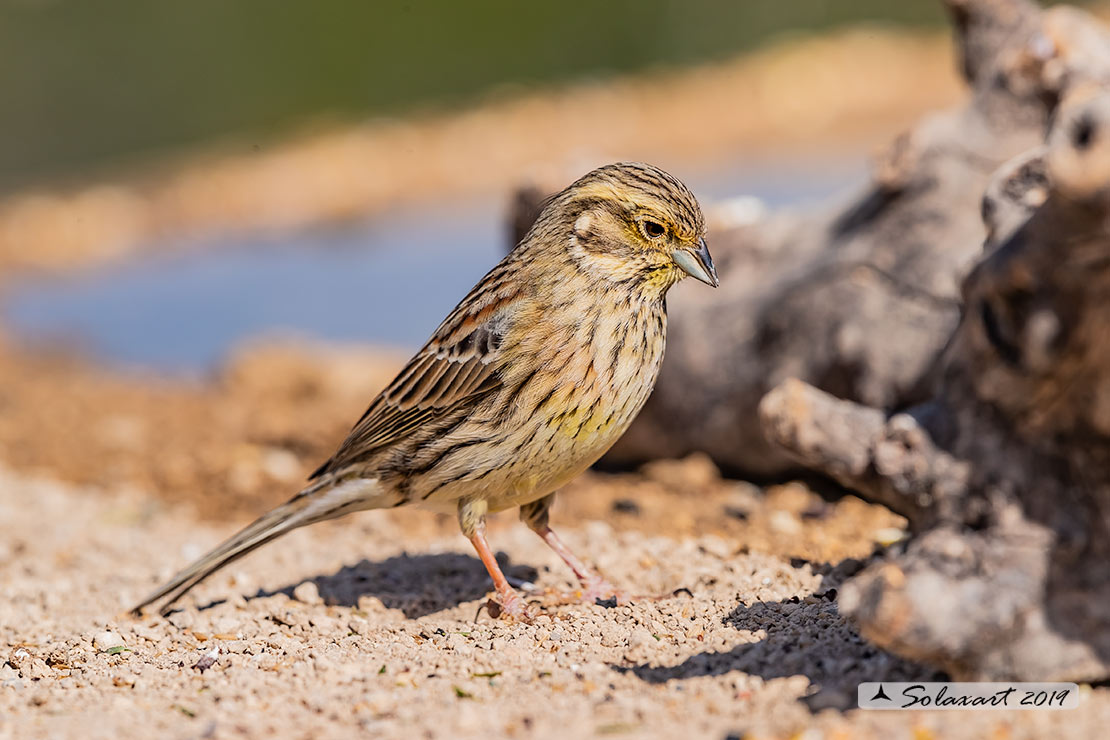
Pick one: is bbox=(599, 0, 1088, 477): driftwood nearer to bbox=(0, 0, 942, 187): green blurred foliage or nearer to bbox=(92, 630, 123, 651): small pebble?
bbox=(92, 630, 123, 651): small pebble

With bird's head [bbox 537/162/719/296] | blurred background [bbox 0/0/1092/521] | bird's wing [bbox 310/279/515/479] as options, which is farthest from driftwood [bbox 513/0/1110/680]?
blurred background [bbox 0/0/1092/521]

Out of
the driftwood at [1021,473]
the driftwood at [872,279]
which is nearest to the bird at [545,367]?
the driftwood at [1021,473]

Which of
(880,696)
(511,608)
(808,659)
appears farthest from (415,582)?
(880,696)

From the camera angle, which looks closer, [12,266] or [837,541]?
[837,541]

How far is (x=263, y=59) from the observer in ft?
75.5

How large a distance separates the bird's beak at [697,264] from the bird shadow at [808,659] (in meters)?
1.29

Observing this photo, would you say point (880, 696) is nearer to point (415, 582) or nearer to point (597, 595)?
point (597, 595)

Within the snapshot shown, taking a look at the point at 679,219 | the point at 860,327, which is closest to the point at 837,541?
the point at 860,327

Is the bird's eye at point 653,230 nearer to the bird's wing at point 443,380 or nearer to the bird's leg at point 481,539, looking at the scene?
the bird's wing at point 443,380

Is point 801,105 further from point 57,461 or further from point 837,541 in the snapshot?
point 837,541

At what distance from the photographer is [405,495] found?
18.0ft

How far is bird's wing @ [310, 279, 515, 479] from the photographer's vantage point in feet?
17.1

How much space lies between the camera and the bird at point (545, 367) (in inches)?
195

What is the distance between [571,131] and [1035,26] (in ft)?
47.4
